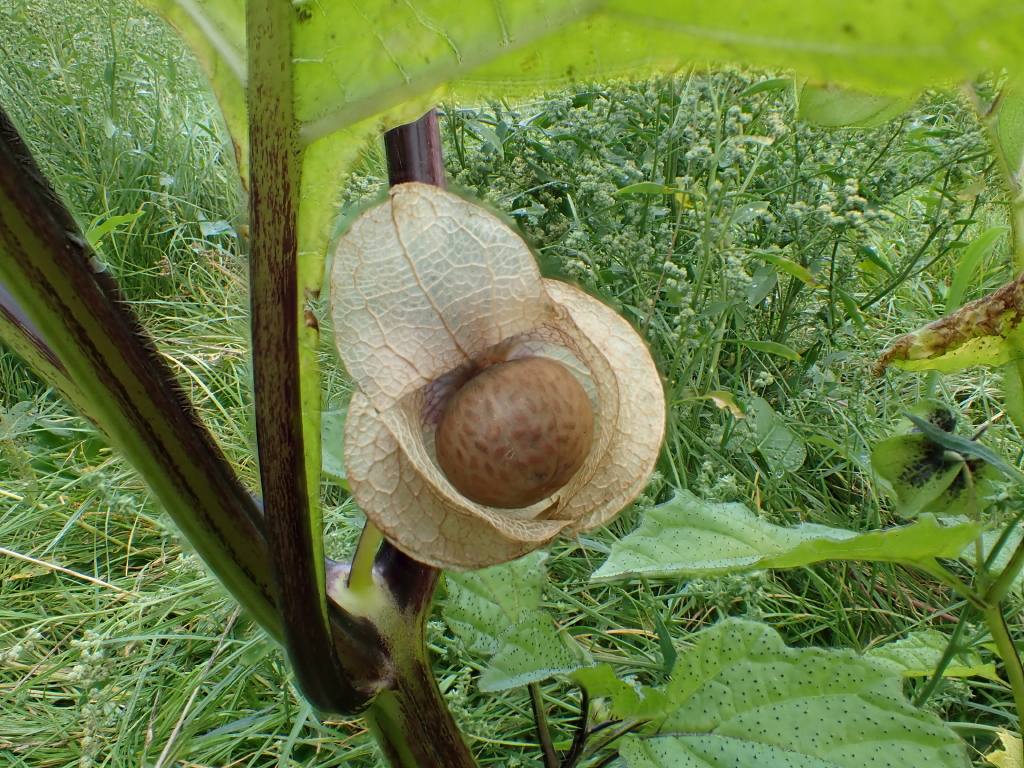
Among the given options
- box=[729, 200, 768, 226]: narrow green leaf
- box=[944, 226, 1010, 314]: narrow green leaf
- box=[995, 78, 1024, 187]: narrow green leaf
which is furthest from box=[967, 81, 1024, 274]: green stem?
box=[729, 200, 768, 226]: narrow green leaf

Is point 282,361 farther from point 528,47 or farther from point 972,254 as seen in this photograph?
point 972,254

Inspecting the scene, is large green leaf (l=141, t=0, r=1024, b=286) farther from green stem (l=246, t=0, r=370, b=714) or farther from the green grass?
the green grass

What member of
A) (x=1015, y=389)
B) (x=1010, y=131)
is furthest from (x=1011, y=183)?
(x=1015, y=389)

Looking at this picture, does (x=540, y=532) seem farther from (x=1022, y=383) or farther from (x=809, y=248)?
(x=809, y=248)

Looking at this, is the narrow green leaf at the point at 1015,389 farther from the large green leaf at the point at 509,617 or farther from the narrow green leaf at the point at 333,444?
the narrow green leaf at the point at 333,444

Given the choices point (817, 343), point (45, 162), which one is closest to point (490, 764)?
point (817, 343)

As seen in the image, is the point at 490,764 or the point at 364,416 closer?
the point at 364,416
